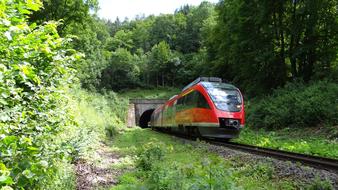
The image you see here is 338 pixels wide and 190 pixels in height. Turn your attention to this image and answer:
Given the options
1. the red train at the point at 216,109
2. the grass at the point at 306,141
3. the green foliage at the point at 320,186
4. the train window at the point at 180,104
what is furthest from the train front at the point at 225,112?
the green foliage at the point at 320,186

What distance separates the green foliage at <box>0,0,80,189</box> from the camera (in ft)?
9.95

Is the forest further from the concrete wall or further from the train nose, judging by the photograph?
the train nose

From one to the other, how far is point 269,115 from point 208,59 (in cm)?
2726

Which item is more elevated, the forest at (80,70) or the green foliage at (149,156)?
the forest at (80,70)

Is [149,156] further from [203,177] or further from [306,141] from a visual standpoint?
[306,141]

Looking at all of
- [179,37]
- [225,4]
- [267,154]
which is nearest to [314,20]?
[225,4]

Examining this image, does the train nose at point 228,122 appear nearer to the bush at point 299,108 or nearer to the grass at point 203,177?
the grass at point 203,177

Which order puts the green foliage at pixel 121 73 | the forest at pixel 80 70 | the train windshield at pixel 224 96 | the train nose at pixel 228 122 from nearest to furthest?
the forest at pixel 80 70
the train nose at pixel 228 122
the train windshield at pixel 224 96
the green foliage at pixel 121 73

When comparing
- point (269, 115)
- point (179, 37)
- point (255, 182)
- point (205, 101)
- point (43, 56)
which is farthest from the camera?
point (179, 37)

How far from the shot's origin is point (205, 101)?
13984 mm

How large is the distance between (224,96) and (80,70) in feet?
63.4

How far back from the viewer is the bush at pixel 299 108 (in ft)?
55.2

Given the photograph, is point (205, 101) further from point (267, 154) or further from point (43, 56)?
point (43, 56)

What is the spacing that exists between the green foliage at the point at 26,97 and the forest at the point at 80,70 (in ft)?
0.04
